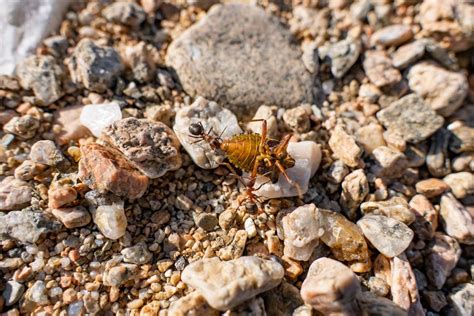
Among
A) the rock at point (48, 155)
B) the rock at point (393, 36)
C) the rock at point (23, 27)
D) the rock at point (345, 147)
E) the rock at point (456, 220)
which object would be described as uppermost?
the rock at point (23, 27)

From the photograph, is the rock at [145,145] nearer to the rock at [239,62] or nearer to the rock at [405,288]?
the rock at [239,62]

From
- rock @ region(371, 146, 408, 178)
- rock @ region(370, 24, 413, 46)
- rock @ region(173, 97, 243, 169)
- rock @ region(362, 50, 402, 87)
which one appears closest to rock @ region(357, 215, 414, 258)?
rock @ region(371, 146, 408, 178)

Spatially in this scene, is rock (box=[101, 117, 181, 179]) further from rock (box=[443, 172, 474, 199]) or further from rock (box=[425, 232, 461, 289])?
rock (box=[443, 172, 474, 199])

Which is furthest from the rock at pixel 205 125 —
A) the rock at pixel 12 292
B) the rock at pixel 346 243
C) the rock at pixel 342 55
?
the rock at pixel 12 292

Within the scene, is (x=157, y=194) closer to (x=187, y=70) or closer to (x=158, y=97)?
(x=158, y=97)

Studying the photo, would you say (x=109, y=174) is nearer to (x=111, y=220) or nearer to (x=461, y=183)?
(x=111, y=220)

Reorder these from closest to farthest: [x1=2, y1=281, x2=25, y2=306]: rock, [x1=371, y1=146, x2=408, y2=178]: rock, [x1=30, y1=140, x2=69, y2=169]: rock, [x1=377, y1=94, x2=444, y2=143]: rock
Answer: [x1=2, y1=281, x2=25, y2=306]: rock, [x1=30, y1=140, x2=69, y2=169]: rock, [x1=371, y1=146, x2=408, y2=178]: rock, [x1=377, y1=94, x2=444, y2=143]: rock

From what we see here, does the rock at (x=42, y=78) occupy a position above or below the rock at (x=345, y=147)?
above
